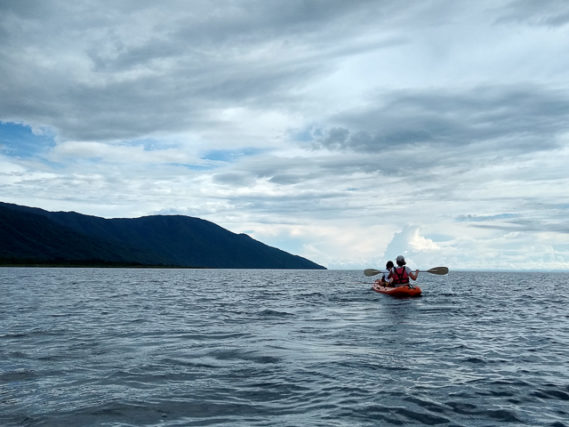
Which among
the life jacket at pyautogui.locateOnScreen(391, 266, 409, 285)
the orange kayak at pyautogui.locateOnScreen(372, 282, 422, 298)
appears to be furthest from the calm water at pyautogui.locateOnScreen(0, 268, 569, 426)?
the life jacket at pyautogui.locateOnScreen(391, 266, 409, 285)

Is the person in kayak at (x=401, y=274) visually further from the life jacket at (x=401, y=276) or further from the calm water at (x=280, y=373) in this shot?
the calm water at (x=280, y=373)

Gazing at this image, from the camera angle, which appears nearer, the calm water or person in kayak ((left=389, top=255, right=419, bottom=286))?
the calm water

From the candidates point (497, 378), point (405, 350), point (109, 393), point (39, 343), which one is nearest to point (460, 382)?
point (497, 378)

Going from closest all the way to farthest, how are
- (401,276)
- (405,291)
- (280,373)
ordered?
(280,373) < (405,291) < (401,276)

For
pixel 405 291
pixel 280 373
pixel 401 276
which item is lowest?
pixel 280 373

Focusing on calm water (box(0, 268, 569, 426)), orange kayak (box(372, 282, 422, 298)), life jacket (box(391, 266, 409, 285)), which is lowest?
calm water (box(0, 268, 569, 426))

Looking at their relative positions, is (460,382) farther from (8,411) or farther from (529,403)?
(8,411)

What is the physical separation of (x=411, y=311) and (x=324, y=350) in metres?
A: 13.2

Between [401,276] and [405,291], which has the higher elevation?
[401,276]

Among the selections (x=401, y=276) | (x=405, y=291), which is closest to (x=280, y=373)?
(x=405, y=291)

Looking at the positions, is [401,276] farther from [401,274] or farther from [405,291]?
[405,291]

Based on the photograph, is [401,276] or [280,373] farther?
[401,276]

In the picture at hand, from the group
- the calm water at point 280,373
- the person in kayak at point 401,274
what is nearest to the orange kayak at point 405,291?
the person in kayak at point 401,274

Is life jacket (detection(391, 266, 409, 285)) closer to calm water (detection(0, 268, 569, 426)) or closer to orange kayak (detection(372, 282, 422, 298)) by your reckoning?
orange kayak (detection(372, 282, 422, 298))
